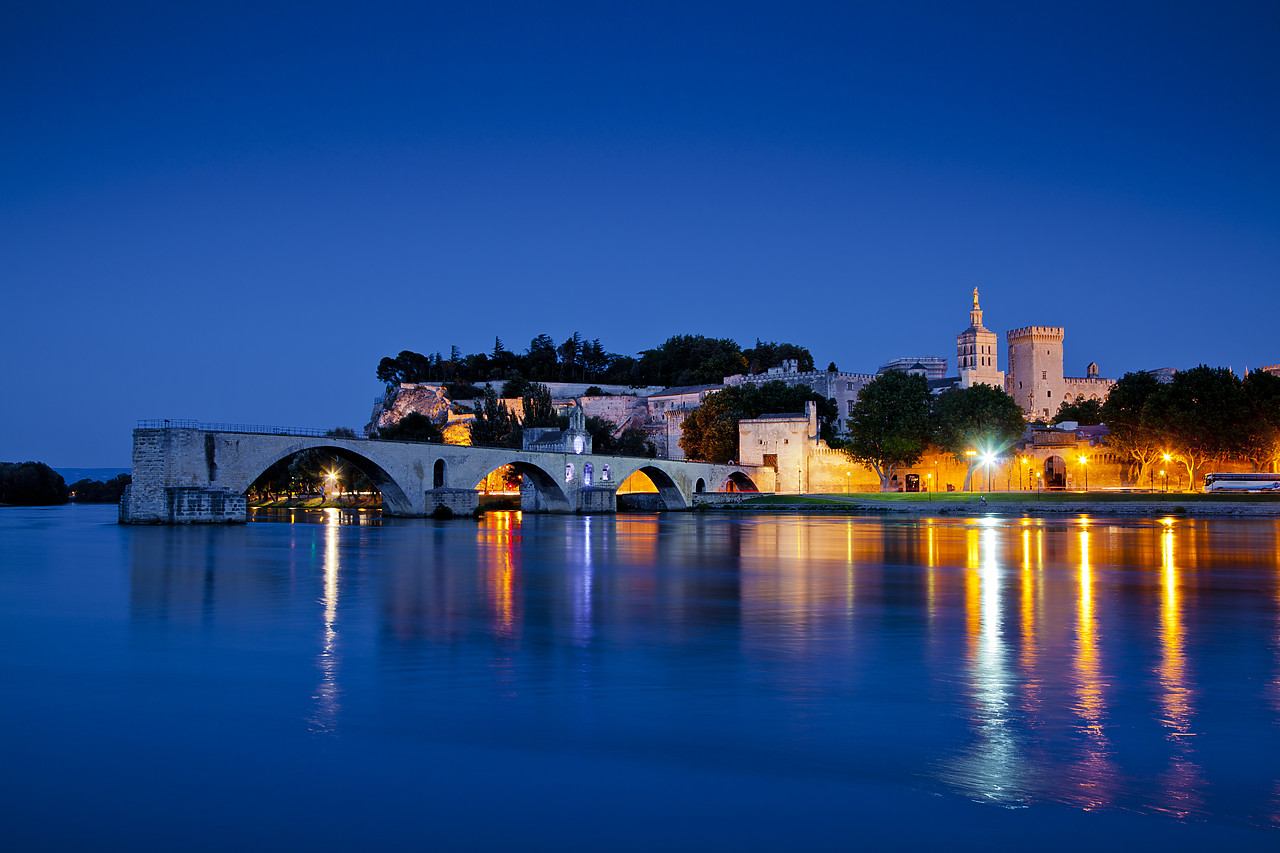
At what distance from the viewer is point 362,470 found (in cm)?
3988

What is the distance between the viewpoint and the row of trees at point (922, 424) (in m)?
60.3

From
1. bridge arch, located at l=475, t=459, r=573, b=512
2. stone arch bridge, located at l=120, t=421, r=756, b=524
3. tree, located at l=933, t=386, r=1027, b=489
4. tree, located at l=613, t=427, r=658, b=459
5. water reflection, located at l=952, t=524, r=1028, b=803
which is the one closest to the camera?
water reflection, located at l=952, t=524, r=1028, b=803

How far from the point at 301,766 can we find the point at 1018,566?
16538 millimetres

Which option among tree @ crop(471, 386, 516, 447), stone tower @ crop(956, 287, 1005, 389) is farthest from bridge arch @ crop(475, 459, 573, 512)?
stone tower @ crop(956, 287, 1005, 389)

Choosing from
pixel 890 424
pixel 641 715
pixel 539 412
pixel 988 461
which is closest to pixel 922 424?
pixel 890 424

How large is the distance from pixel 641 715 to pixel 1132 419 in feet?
177

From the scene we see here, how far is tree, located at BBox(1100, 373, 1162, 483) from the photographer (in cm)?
5161

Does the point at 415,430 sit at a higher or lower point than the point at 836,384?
lower

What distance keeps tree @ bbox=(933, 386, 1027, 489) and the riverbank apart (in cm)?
668

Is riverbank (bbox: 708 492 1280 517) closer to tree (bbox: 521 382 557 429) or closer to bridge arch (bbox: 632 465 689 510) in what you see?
bridge arch (bbox: 632 465 689 510)

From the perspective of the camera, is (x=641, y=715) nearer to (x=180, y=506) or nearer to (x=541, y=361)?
(x=180, y=506)

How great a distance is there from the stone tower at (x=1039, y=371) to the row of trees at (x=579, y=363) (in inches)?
841

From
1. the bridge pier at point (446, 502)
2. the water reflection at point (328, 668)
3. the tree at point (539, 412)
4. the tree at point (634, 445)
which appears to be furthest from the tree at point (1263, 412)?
the water reflection at point (328, 668)

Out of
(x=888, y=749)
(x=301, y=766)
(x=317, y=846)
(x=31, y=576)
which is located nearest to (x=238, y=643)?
(x=301, y=766)
